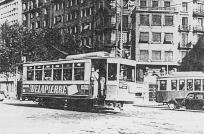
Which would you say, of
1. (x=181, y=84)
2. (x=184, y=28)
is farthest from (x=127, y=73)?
(x=184, y=28)

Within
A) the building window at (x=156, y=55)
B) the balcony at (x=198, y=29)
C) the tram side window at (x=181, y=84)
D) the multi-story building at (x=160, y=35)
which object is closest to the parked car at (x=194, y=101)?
the tram side window at (x=181, y=84)

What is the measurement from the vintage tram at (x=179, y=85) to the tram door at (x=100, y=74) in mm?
9066

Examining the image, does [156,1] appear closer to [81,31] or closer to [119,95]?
[81,31]

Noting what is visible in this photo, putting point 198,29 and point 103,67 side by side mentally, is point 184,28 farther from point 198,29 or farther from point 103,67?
point 103,67

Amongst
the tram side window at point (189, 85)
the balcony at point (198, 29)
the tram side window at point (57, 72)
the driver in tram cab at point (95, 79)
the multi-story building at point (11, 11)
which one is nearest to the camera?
the driver in tram cab at point (95, 79)

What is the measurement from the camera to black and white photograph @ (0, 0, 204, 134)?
17.3m

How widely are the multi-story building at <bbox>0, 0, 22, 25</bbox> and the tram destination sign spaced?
180ft

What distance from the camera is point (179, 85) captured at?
29812 mm

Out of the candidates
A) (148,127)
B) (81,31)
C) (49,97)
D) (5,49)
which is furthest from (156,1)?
(148,127)

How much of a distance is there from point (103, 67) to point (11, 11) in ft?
215

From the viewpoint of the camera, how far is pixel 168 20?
5550cm

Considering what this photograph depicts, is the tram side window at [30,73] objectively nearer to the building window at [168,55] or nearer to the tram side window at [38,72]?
the tram side window at [38,72]

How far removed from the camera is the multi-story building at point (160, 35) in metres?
54.7

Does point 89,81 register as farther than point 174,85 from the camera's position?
No
